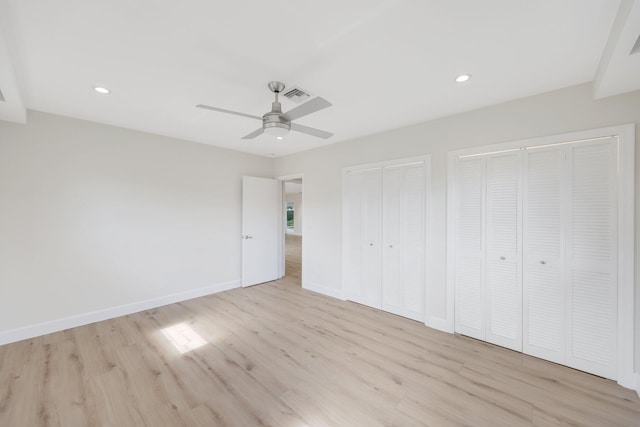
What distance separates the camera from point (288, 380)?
6.89ft

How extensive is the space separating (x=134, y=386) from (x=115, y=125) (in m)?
3.20

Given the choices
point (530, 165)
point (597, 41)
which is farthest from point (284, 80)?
point (530, 165)

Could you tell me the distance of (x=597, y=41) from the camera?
1.67m

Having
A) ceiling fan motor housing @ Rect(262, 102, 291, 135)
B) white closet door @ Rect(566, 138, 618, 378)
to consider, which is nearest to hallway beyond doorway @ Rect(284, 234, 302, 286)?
ceiling fan motor housing @ Rect(262, 102, 291, 135)

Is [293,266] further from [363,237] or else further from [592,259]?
[592,259]

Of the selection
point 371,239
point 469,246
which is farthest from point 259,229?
point 469,246

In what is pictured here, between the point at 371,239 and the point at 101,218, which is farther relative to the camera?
the point at 371,239

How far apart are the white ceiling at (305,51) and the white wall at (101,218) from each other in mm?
547

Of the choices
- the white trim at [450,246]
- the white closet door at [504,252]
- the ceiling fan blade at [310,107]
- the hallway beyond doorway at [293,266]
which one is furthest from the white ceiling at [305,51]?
the hallway beyond doorway at [293,266]

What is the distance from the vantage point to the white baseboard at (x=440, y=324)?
292cm

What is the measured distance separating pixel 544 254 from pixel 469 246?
64cm

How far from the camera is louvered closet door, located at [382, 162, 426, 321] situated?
322 cm

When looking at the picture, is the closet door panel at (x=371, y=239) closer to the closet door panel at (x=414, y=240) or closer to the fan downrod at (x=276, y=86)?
the closet door panel at (x=414, y=240)

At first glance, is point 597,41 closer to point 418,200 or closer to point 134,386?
point 418,200
